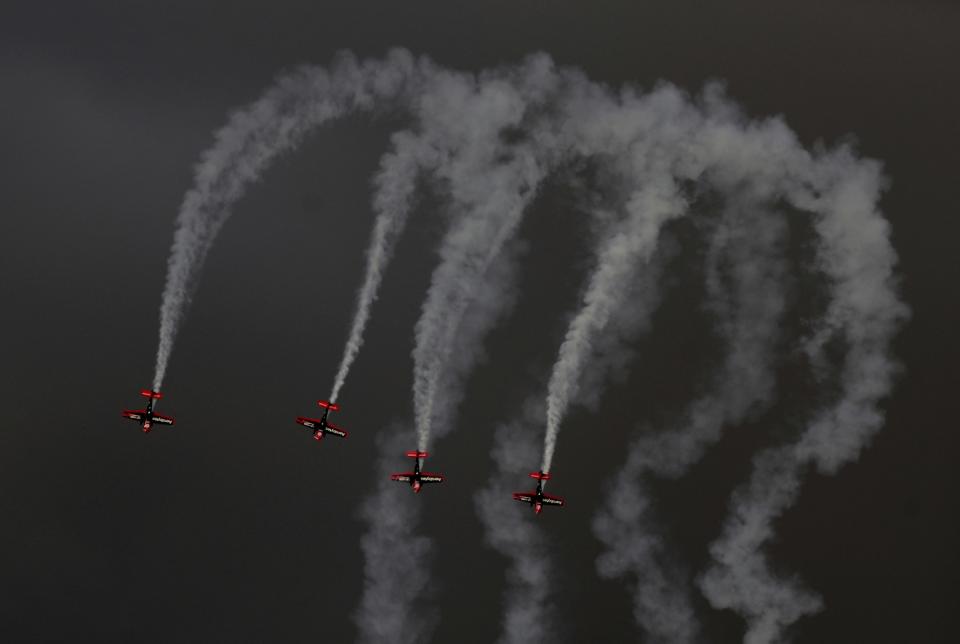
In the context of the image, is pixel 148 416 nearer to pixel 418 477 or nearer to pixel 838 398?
pixel 418 477

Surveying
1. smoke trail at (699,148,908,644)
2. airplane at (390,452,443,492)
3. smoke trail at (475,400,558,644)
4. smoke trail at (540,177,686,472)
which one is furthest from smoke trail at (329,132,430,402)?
smoke trail at (699,148,908,644)

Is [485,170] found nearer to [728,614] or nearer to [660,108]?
[660,108]

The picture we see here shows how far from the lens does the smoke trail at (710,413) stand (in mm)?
32656

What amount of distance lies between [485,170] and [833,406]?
473 inches

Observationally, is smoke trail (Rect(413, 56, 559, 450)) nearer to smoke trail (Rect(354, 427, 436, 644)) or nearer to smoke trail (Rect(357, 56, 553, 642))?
smoke trail (Rect(357, 56, 553, 642))

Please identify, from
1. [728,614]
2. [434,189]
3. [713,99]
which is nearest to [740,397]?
[728,614]

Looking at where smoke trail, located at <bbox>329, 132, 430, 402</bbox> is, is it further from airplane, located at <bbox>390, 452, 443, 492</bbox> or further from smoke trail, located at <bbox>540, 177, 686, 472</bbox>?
smoke trail, located at <bbox>540, 177, 686, 472</bbox>

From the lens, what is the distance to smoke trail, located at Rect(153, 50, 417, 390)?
31391 mm

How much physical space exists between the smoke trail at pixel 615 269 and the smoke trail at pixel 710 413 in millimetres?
1967

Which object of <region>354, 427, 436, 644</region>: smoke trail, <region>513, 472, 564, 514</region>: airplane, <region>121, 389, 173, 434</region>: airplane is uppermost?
<region>121, 389, 173, 434</region>: airplane

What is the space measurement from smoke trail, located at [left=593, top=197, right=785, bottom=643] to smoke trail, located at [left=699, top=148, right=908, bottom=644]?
3.95ft

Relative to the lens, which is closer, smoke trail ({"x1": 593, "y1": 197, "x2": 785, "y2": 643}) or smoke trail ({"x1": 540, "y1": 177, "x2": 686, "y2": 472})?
smoke trail ({"x1": 540, "y1": 177, "x2": 686, "y2": 472})

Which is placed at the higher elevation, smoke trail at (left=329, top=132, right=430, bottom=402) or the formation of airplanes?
smoke trail at (left=329, top=132, right=430, bottom=402)

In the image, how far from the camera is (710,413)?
33156 millimetres
